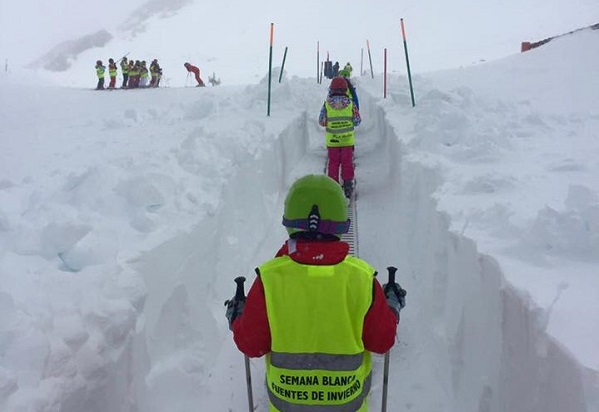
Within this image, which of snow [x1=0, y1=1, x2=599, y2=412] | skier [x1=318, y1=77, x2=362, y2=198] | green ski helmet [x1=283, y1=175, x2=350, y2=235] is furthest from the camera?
skier [x1=318, y1=77, x2=362, y2=198]

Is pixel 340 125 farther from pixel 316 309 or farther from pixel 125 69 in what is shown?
pixel 125 69

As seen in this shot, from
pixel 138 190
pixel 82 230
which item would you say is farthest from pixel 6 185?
pixel 82 230

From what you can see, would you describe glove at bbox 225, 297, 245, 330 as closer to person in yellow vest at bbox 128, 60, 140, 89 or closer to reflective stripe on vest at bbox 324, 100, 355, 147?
reflective stripe on vest at bbox 324, 100, 355, 147

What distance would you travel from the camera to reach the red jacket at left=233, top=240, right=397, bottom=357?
7.27 ft

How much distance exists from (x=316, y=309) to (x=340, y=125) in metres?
6.32

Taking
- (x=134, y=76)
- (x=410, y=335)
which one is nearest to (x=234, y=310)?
(x=410, y=335)

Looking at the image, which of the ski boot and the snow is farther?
the ski boot

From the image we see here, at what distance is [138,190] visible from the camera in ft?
16.4

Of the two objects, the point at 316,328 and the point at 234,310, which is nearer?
the point at 316,328

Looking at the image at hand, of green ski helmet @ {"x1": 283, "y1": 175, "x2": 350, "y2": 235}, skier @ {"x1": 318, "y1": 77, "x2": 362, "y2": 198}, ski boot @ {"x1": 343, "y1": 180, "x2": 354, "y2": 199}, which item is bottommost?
ski boot @ {"x1": 343, "y1": 180, "x2": 354, "y2": 199}

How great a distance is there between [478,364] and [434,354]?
0.88m

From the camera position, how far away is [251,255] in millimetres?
6605

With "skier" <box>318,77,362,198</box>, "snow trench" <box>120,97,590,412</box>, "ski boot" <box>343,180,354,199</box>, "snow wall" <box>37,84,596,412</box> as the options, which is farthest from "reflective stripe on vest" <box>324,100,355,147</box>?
"snow wall" <box>37,84,596,412</box>

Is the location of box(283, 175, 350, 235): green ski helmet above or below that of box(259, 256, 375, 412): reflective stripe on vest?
above
